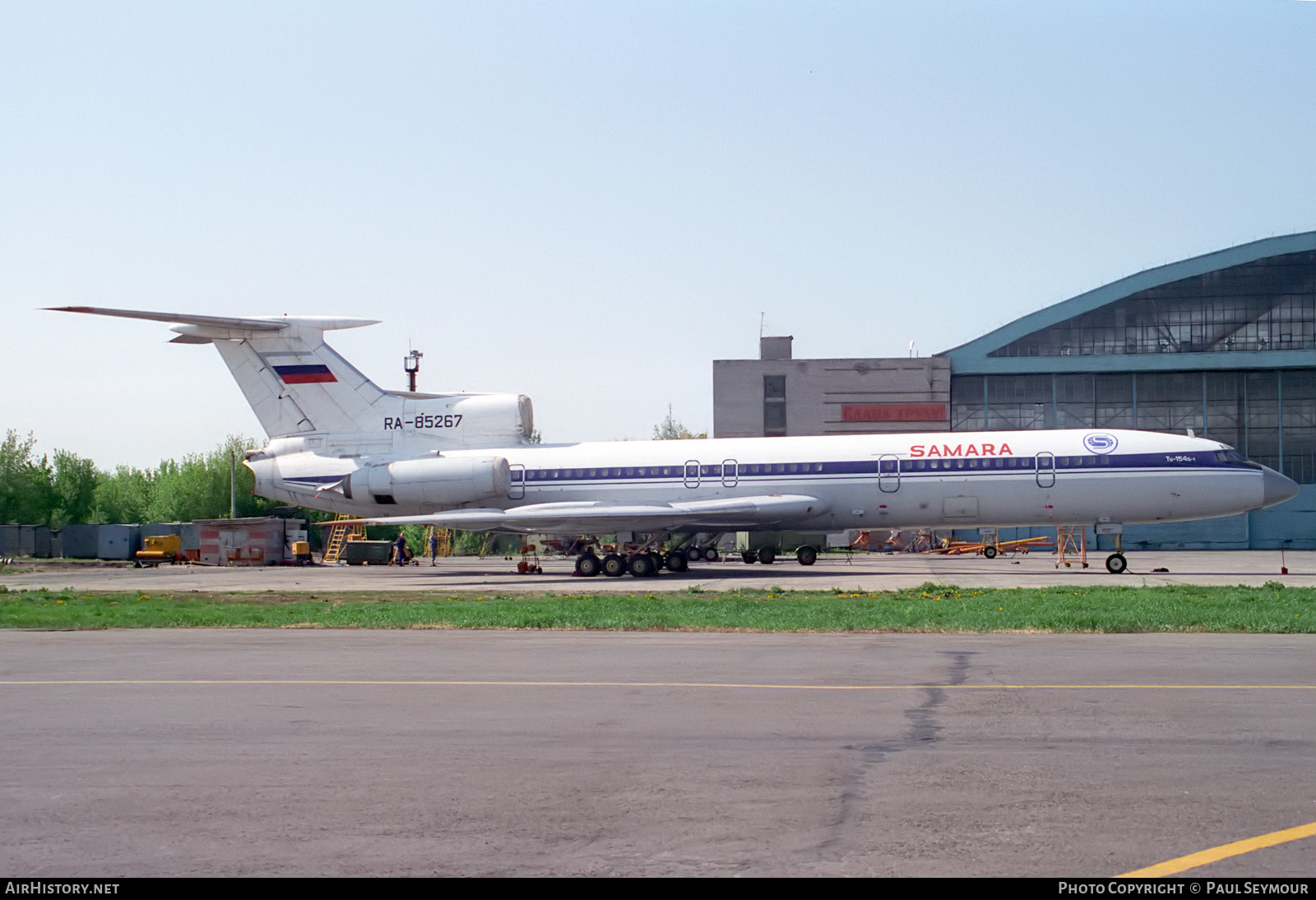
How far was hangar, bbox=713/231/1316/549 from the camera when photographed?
56688 millimetres

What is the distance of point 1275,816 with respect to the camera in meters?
5.81

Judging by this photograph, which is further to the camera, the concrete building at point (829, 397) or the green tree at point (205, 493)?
the green tree at point (205, 493)

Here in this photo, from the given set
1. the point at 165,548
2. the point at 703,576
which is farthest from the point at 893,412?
the point at 165,548

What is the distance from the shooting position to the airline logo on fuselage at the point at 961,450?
33344 millimetres

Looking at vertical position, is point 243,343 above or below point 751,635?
above

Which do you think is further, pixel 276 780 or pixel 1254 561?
pixel 1254 561

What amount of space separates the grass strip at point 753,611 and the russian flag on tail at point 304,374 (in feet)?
44.5

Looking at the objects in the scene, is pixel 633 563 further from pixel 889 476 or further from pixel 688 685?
pixel 688 685

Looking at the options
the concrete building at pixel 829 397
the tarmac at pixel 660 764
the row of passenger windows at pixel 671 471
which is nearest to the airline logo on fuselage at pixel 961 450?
the row of passenger windows at pixel 671 471

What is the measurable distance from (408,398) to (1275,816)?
33.6 metres

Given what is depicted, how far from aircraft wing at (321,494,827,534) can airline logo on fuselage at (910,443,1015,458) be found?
3288mm

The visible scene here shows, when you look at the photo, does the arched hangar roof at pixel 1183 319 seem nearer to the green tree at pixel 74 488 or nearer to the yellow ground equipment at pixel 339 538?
the yellow ground equipment at pixel 339 538

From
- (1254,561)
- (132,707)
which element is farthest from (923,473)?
(132,707)
